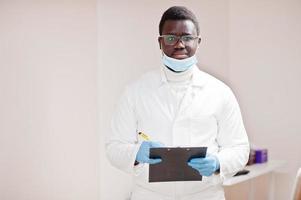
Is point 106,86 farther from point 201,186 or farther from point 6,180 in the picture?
point 201,186

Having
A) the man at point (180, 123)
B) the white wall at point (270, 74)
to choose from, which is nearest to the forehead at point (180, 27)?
the man at point (180, 123)

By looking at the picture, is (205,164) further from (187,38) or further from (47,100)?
(47,100)

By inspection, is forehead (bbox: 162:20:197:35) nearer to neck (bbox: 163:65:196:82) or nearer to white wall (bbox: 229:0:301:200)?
neck (bbox: 163:65:196:82)

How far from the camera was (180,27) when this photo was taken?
66.1 inches

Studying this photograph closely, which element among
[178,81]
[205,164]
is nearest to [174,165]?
[205,164]

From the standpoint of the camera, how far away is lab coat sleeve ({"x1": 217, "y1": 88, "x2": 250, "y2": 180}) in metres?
1.64

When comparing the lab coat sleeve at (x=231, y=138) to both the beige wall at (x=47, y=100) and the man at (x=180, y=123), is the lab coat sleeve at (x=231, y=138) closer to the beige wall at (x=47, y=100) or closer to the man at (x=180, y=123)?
the man at (x=180, y=123)

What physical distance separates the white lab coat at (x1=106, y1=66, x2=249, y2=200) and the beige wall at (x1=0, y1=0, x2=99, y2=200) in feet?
3.16

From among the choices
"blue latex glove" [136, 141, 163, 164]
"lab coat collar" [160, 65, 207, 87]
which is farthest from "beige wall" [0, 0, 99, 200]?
"blue latex glove" [136, 141, 163, 164]

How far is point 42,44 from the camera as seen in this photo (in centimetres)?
252

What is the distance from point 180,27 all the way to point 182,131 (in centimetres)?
39

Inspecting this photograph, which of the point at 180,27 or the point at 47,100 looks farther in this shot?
the point at 47,100

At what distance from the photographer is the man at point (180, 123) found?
165 centimetres

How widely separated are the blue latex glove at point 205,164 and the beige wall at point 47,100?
45.3 inches
